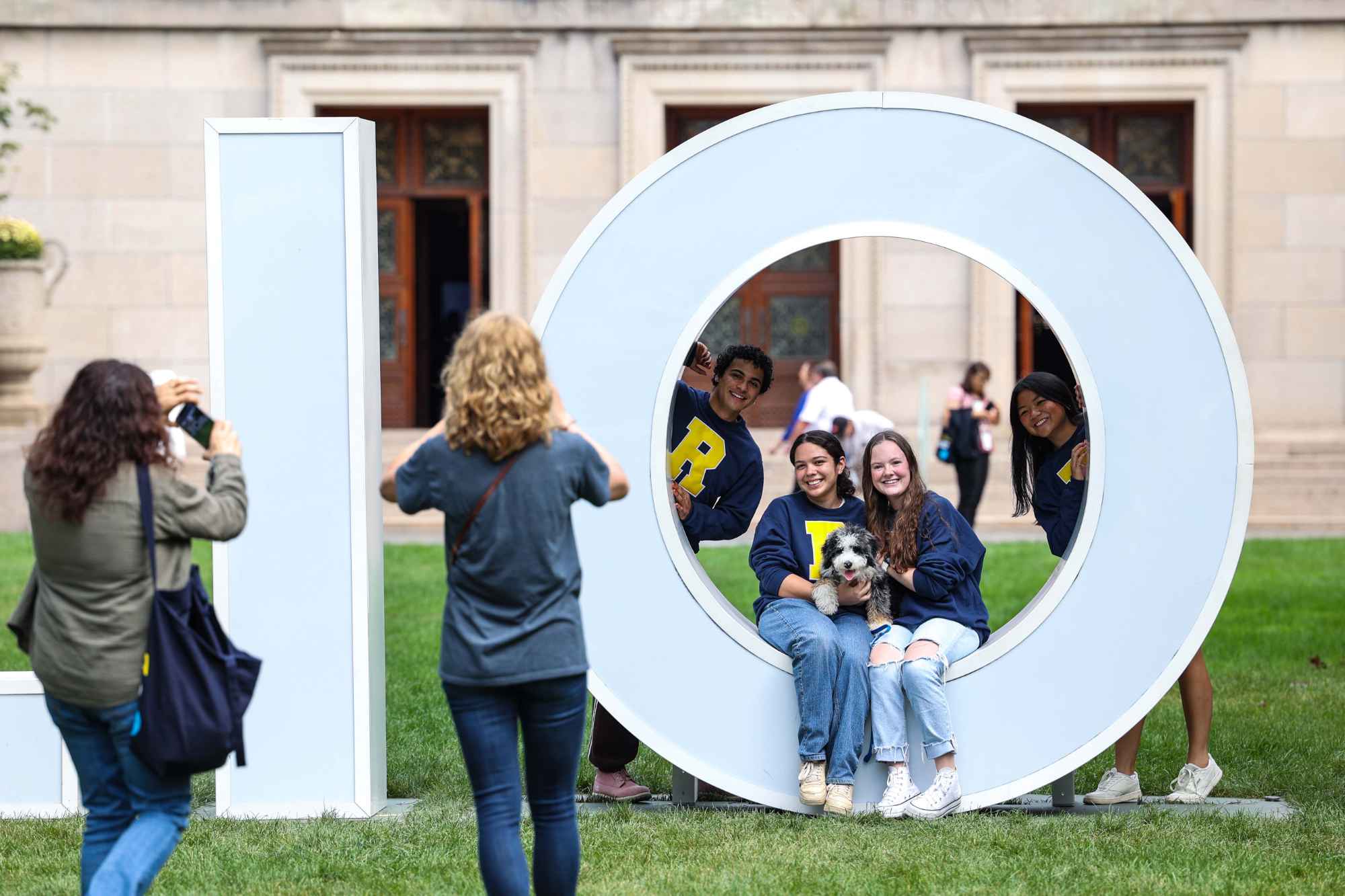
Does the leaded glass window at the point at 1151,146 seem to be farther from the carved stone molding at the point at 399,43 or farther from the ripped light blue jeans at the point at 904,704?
the ripped light blue jeans at the point at 904,704

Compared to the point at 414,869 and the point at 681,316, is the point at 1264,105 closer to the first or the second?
the point at 681,316

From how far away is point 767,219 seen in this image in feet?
20.3

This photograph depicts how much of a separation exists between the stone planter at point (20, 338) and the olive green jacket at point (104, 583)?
575 inches

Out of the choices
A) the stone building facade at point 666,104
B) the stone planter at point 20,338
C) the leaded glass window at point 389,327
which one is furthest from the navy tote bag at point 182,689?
the leaded glass window at point 389,327

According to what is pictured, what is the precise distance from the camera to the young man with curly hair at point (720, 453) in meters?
6.86

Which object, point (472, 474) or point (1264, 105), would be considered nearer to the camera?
point (472, 474)

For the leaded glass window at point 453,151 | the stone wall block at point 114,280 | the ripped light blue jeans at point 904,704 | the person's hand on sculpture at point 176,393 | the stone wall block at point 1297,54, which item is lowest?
the ripped light blue jeans at point 904,704

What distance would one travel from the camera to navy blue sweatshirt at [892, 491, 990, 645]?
624 cm

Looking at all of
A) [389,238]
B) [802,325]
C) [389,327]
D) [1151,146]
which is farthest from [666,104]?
[1151,146]

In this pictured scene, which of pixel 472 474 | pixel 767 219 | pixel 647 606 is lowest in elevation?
pixel 647 606

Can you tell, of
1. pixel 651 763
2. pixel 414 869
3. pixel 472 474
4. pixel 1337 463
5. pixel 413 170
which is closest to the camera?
pixel 472 474

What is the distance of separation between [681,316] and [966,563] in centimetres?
149

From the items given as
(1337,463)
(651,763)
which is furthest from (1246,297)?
(651,763)

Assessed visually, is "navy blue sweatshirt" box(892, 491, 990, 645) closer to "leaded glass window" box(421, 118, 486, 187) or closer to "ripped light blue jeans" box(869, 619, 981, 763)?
"ripped light blue jeans" box(869, 619, 981, 763)
